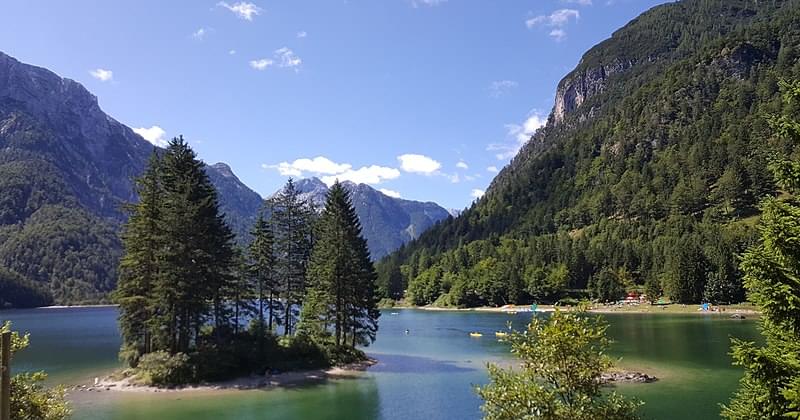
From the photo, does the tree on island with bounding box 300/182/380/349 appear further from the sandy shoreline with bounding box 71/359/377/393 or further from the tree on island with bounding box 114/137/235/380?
Result: the tree on island with bounding box 114/137/235/380

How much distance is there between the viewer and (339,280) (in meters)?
63.3

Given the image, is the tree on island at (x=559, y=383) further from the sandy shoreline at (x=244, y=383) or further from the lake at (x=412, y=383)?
the sandy shoreline at (x=244, y=383)

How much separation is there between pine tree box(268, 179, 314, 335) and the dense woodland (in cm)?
14

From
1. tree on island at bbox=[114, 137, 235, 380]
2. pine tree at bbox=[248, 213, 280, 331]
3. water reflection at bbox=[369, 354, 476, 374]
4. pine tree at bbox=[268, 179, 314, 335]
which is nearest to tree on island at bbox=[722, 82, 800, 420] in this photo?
water reflection at bbox=[369, 354, 476, 374]

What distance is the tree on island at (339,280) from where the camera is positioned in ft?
204

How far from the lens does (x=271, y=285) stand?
6262cm

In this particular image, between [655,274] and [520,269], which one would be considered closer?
[655,274]

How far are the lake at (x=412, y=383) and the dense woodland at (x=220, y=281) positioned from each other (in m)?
5.95

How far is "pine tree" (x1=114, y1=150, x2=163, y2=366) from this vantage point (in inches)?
2122

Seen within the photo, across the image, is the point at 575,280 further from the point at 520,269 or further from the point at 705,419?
the point at 705,419

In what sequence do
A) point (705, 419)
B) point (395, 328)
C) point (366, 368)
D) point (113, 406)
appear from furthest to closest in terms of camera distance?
point (395, 328) → point (366, 368) → point (113, 406) → point (705, 419)

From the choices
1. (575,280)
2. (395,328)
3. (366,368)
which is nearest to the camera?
(366,368)

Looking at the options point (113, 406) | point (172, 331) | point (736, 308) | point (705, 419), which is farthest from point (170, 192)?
point (736, 308)

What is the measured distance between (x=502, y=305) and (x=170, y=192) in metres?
146
